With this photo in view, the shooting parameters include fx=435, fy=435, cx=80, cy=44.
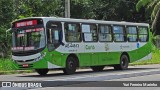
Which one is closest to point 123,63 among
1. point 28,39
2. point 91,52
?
point 91,52

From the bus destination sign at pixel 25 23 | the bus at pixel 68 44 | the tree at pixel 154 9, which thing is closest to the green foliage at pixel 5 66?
the bus at pixel 68 44

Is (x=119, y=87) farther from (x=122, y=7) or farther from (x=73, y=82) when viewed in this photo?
(x=122, y=7)

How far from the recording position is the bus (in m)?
20.5

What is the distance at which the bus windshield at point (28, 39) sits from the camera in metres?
20.4

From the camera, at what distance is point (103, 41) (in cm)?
2405

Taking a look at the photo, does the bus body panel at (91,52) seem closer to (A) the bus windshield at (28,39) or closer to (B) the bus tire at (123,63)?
(B) the bus tire at (123,63)

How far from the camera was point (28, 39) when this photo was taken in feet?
68.2

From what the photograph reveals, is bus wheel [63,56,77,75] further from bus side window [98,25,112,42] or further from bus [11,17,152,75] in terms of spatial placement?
bus side window [98,25,112,42]

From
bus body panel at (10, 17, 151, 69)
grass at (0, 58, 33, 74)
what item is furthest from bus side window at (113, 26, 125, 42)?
grass at (0, 58, 33, 74)

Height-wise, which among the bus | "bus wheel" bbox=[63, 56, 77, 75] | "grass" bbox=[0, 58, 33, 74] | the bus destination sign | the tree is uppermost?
the tree

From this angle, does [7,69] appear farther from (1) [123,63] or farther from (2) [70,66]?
(1) [123,63]

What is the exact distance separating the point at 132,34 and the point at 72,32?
5.74 m

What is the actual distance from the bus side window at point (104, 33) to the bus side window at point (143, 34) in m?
3.11

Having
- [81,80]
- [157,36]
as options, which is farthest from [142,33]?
[157,36]
